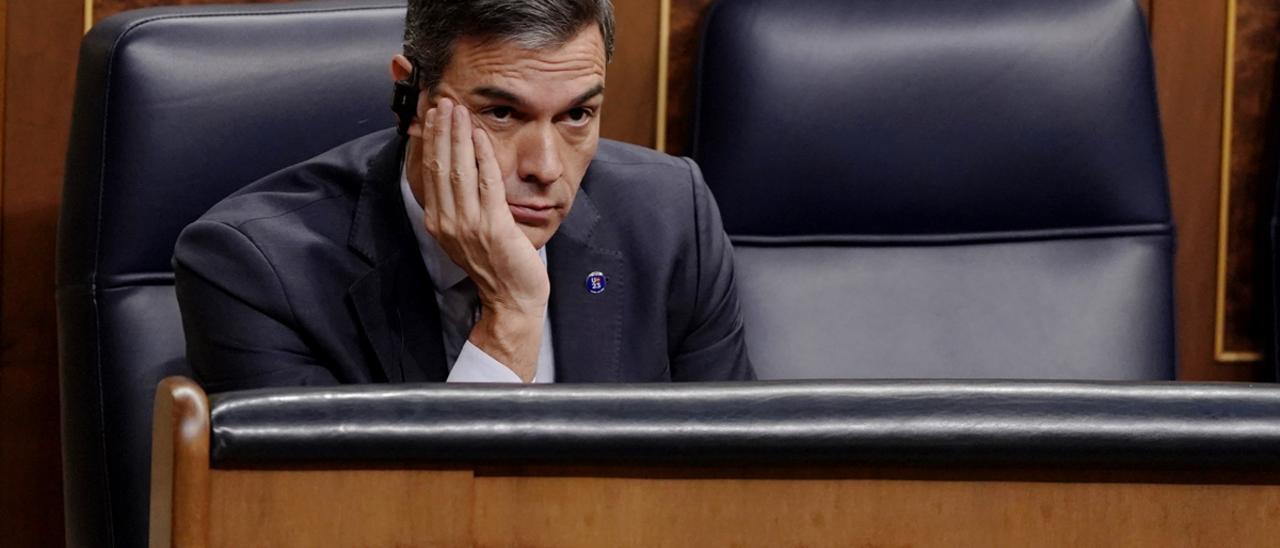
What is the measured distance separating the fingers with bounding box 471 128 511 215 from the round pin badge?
0.12 metres

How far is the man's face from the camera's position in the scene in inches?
46.5

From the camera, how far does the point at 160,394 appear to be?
0.52 meters

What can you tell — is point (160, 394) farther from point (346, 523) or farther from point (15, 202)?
point (15, 202)

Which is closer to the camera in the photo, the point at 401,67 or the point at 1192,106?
the point at 401,67

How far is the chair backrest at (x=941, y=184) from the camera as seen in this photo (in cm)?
147

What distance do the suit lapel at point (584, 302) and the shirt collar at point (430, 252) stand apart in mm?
32

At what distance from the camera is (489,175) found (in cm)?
121

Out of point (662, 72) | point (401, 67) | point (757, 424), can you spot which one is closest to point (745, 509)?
point (757, 424)

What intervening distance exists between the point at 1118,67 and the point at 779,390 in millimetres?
1053

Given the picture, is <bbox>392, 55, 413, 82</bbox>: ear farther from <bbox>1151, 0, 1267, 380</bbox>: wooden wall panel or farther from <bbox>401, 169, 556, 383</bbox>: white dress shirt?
<bbox>1151, 0, 1267, 380</bbox>: wooden wall panel

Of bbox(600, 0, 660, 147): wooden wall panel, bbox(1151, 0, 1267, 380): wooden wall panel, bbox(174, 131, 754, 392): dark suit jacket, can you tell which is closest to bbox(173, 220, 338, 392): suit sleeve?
bbox(174, 131, 754, 392): dark suit jacket

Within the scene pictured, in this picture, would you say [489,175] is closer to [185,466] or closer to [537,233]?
[537,233]

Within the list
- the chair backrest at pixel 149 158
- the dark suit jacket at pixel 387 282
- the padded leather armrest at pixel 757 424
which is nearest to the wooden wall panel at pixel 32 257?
the chair backrest at pixel 149 158

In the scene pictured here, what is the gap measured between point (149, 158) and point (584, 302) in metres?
0.37
